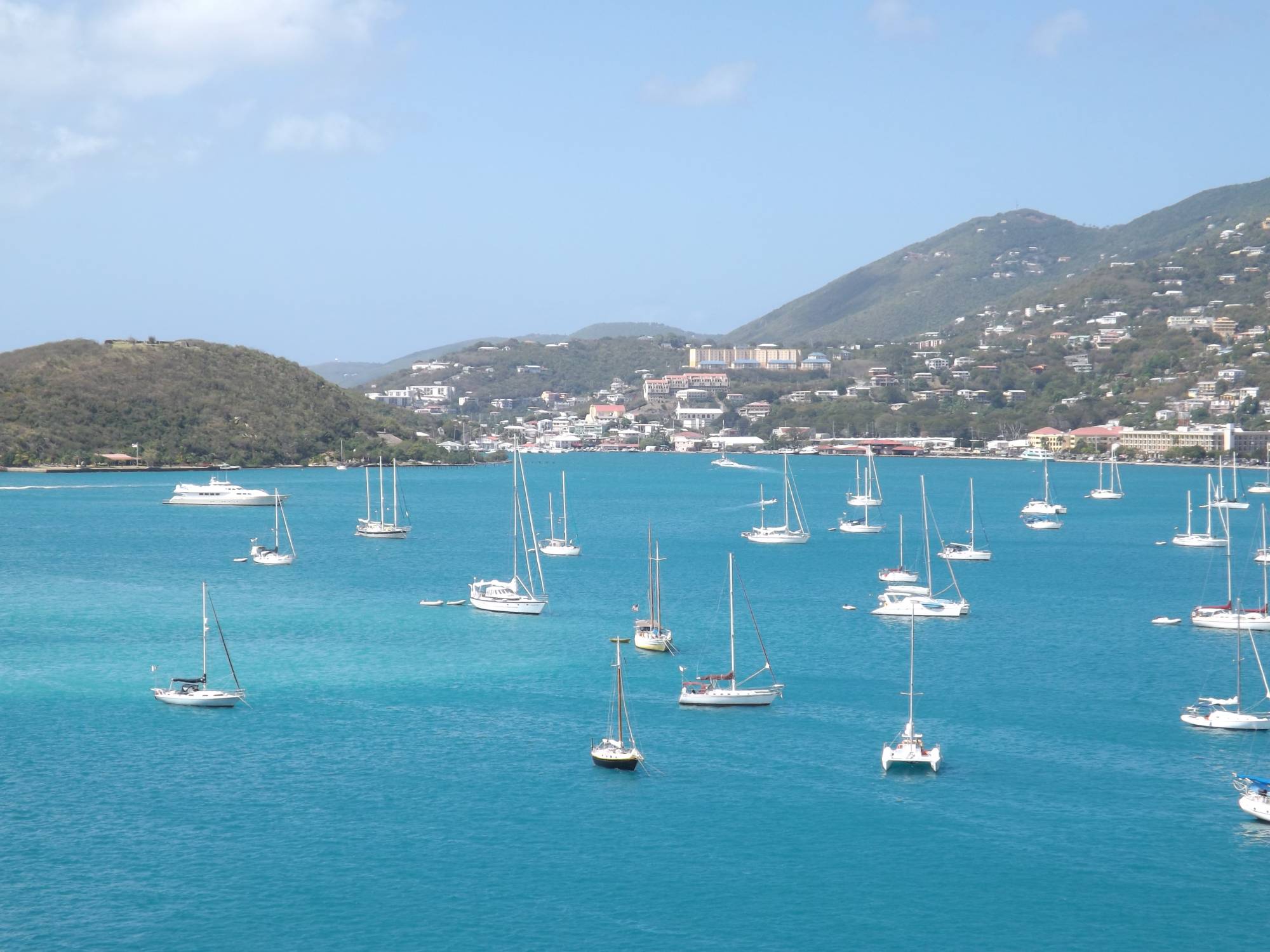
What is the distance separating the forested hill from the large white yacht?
28046mm

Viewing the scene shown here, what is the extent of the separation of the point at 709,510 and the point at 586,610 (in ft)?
121

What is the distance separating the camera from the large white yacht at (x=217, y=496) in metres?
74.4

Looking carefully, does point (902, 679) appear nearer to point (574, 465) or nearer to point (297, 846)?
Result: point (297, 846)

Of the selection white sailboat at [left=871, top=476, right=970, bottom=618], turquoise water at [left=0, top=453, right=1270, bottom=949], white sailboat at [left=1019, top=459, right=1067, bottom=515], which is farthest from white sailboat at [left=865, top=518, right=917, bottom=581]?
white sailboat at [left=1019, top=459, right=1067, bottom=515]

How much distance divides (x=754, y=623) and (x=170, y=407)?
89.3 metres

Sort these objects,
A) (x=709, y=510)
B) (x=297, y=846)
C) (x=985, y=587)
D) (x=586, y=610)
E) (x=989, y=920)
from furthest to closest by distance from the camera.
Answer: (x=709, y=510) → (x=985, y=587) → (x=586, y=610) → (x=297, y=846) → (x=989, y=920)

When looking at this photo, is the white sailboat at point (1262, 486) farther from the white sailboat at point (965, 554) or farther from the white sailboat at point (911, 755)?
the white sailboat at point (911, 755)

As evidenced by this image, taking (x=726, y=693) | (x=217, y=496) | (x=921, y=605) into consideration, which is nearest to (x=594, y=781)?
(x=726, y=693)

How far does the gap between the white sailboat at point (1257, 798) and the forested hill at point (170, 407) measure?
91956mm

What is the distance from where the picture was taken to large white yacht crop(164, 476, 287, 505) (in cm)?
7444

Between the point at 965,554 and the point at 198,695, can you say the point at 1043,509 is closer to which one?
the point at 965,554

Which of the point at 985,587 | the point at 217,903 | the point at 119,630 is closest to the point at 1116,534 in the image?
the point at 985,587

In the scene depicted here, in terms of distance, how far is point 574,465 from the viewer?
126250 millimetres

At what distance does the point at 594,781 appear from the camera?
2189 cm
